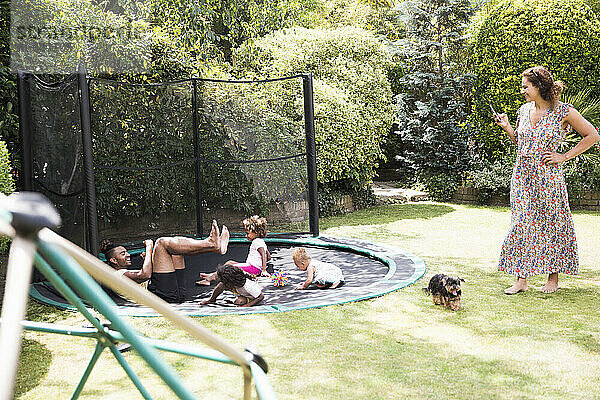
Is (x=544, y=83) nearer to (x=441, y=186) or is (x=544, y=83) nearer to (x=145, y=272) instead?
(x=145, y=272)

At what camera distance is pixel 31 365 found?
2.98 metres

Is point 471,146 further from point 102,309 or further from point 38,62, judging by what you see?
point 102,309

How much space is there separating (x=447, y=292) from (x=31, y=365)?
7.98 feet

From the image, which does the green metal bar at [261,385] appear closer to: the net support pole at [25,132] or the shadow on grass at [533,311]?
the shadow on grass at [533,311]

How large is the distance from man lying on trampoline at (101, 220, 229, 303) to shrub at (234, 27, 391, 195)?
3427 millimetres

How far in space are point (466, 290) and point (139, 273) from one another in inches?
98.8

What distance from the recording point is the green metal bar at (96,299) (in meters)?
0.69

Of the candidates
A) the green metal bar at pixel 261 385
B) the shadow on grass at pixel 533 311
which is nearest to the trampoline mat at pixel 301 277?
the shadow on grass at pixel 533 311

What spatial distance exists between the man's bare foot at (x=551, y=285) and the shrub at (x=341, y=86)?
408 cm

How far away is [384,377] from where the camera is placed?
2.76 meters

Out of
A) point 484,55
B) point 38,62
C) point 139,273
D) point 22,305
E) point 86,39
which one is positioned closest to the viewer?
point 22,305

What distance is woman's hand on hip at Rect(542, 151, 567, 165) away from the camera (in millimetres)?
4070

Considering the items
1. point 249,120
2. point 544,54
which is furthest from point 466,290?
point 544,54

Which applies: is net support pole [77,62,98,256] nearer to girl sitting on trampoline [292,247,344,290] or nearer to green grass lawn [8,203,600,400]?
green grass lawn [8,203,600,400]
